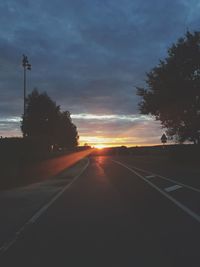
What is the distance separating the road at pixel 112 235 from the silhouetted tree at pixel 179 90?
28071 mm

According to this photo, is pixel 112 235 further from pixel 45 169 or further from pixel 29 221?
pixel 45 169

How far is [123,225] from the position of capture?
11602 mm

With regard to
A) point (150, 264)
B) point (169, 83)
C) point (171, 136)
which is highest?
point (169, 83)

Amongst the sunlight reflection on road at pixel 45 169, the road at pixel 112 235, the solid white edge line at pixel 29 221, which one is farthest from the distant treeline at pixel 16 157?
the road at pixel 112 235

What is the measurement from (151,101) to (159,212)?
33.7 metres

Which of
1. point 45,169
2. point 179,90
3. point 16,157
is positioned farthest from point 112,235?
point 179,90

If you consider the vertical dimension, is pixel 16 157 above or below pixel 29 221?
above

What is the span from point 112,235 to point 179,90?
35.3 metres

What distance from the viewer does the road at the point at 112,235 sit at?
8336 mm

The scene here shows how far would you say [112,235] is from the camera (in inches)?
408

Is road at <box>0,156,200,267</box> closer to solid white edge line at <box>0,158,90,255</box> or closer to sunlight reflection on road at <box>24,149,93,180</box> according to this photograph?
solid white edge line at <box>0,158,90,255</box>

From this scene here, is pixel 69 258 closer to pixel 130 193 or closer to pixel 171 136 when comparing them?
pixel 130 193

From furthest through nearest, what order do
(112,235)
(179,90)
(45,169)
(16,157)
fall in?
(179,90) < (45,169) < (16,157) < (112,235)

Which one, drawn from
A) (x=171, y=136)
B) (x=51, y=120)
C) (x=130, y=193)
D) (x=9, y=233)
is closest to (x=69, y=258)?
(x=9, y=233)
